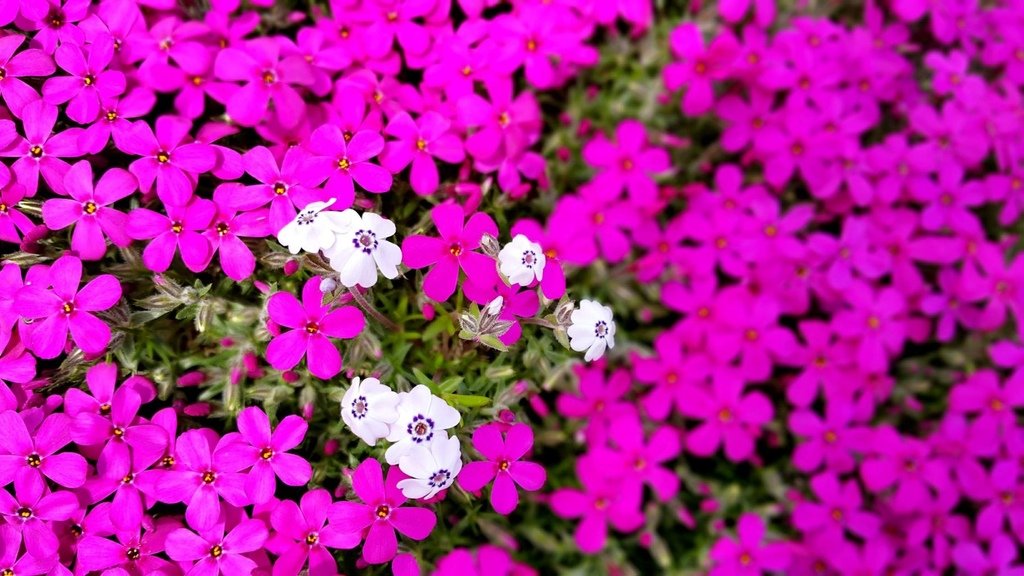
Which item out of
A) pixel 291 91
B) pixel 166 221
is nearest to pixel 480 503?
pixel 166 221

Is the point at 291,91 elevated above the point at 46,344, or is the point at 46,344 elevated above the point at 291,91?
the point at 291,91

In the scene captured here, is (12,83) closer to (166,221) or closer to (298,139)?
(166,221)

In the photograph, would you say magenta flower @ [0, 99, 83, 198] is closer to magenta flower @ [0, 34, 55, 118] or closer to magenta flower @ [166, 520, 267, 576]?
magenta flower @ [0, 34, 55, 118]

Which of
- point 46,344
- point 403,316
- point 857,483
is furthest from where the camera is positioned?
point 857,483

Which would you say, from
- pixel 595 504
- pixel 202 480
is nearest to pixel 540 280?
pixel 202 480

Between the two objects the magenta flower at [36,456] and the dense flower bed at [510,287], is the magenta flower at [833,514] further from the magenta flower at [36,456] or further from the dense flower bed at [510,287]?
the magenta flower at [36,456]
